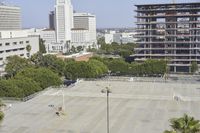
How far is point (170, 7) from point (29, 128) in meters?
89.1

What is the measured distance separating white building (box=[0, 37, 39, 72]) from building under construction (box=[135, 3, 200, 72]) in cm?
4406

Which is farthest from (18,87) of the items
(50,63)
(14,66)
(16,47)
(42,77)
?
(16,47)

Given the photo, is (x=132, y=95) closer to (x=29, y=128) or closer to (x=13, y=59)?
(x=29, y=128)

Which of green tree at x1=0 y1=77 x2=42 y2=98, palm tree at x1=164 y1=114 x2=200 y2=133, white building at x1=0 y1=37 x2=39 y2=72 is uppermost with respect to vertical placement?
white building at x1=0 y1=37 x2=39 y2=72

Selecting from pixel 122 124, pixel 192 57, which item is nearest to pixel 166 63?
pixel 192 57

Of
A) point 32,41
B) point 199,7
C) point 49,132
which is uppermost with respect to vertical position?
point 199,7

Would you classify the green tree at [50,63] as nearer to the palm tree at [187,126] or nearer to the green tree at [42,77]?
the green tree at [42,77]

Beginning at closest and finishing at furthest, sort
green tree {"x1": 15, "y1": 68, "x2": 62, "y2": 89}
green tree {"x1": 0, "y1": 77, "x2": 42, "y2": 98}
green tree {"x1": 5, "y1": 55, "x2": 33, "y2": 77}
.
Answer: green tree {"x1": 0, "y1": 77, "x2": 42, "y2": 98}, green tree {"x1": 15, "y1": 68, "x2": 62, "y2": 89}, green tree {"x1": 5, "y1": 55, "x2": 33, "y2": 77}

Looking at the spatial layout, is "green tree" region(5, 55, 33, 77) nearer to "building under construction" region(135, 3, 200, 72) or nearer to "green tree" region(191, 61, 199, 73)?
"building under construction" region(135, 3, 200, 72)

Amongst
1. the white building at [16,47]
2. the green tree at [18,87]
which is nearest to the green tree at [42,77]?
the green tree at [18,87]

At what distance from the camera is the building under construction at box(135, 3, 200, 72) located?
12781 centimetres

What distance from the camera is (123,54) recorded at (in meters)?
171

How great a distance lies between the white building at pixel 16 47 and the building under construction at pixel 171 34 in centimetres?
4406

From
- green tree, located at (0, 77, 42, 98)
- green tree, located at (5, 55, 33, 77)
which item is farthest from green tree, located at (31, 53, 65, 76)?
green tree, located at (0, 77, 42, 98)
